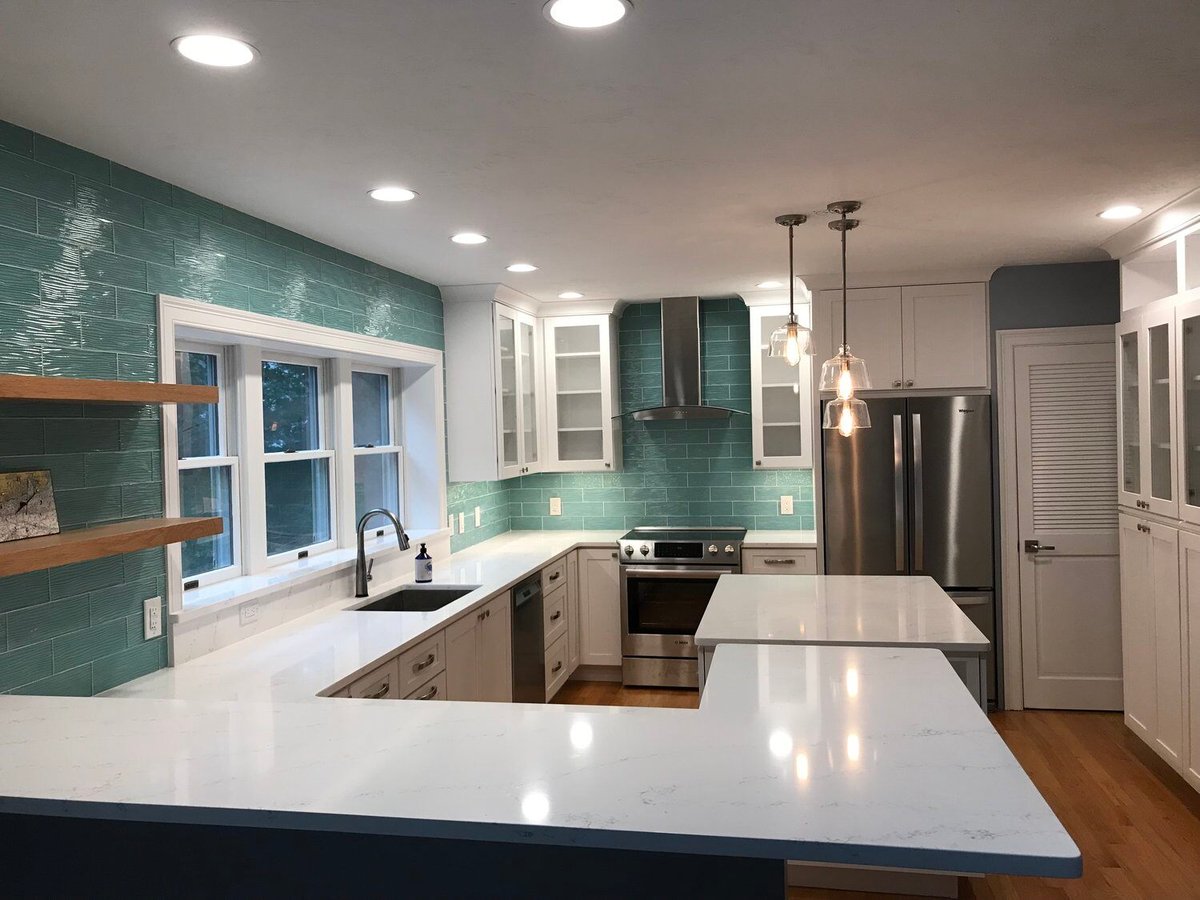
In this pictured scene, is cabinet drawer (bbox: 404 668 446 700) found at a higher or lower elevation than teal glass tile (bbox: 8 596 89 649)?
lower

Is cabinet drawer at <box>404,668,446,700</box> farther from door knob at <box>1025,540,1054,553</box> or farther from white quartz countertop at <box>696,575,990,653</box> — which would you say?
door knob at <box>1025,540,1054,553</box>

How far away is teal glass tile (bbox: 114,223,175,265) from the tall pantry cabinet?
3.67m

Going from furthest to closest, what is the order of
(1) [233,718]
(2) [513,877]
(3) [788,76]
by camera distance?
(3) [788,76] → (1) [233,718] → (2) [513,877]

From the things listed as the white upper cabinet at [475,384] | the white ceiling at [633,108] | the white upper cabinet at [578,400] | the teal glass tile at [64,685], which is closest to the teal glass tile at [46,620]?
the teal glass tile at [64,685]

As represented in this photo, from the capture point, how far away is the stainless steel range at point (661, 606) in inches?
213

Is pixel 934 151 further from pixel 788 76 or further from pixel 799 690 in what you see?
pixel 799 690

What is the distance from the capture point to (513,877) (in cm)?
175

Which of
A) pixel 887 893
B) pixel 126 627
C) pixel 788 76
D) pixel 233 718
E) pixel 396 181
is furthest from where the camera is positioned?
pixel 887 893

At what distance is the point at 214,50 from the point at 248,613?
2032 millimetres

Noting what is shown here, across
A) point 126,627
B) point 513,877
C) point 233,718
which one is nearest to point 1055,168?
point 513,877

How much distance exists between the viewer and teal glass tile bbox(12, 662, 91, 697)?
2.34 metres

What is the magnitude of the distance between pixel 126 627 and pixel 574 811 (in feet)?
5.92

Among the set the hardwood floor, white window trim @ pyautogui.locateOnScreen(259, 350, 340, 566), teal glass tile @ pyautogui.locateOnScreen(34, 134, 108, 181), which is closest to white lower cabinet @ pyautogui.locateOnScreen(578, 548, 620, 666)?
the hardwood floor

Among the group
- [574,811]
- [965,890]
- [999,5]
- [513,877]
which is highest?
[999,5]
